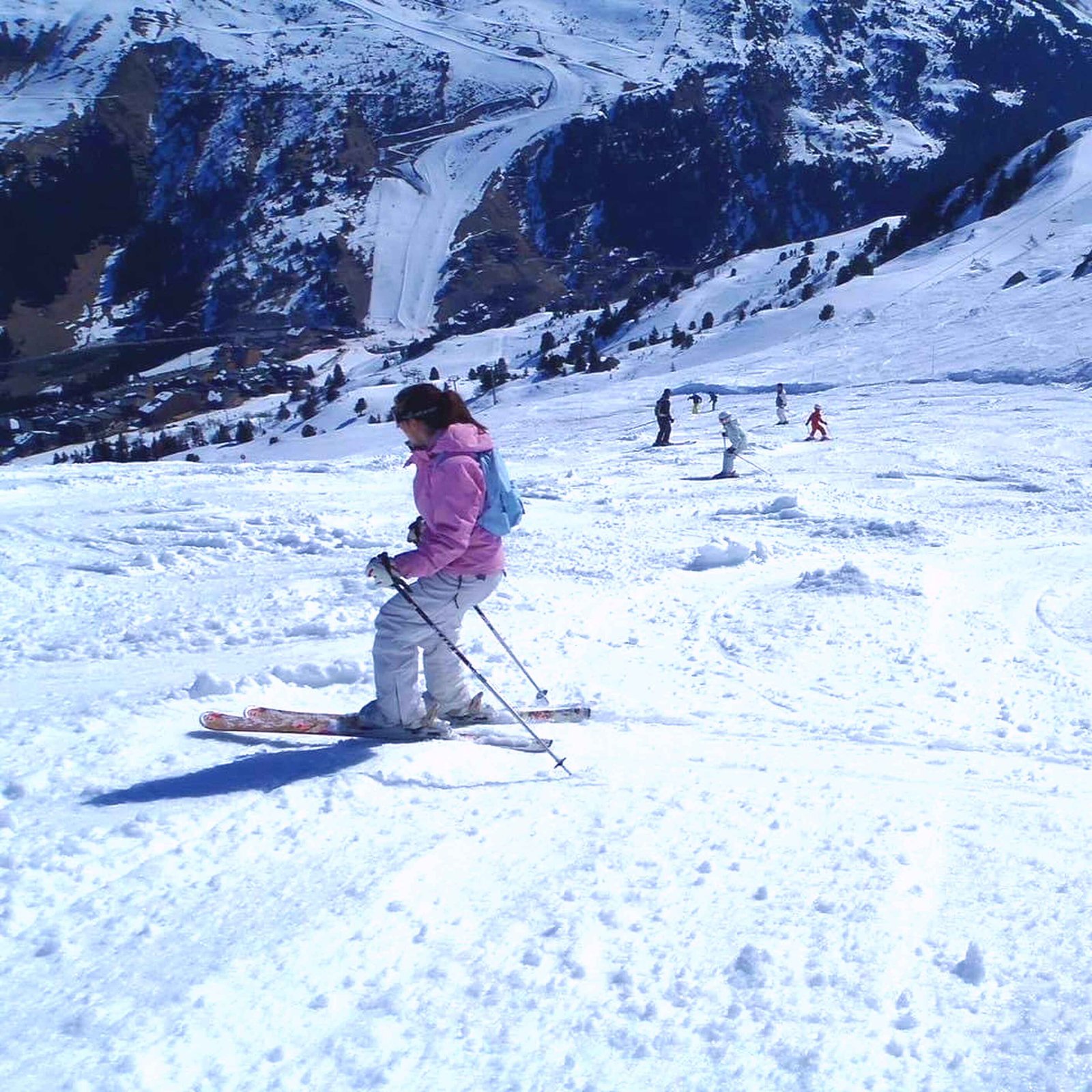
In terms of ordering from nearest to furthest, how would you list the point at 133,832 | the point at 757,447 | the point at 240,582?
the point at 133,832 → the point at 240,582 → the point at 757,447

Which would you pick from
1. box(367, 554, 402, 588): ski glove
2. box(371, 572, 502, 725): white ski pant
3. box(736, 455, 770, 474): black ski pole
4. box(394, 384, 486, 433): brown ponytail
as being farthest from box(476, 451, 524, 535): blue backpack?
box(736, 455, 770, 474): black ski pole

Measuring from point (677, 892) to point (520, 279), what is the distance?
199 metres

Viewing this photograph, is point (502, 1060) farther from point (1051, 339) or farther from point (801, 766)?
point (1051, 339)

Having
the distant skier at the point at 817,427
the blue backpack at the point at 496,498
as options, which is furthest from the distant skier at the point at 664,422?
the blue backpack at the point at 496,498

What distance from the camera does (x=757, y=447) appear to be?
66.2ft

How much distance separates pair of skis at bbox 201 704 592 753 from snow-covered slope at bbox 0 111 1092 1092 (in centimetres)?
9

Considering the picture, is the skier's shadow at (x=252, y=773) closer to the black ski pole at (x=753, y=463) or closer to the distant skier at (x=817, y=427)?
the black ski pole at (x=753, y=463)

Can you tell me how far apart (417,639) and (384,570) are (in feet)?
1.45

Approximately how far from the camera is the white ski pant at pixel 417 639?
4.30 m

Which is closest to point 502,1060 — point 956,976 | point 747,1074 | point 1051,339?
point 747,1074

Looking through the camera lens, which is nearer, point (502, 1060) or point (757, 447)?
point (502, 1060)

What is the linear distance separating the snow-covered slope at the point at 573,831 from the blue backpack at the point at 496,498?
103 centimetres

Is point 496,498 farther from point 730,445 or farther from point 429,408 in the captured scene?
point 730,445

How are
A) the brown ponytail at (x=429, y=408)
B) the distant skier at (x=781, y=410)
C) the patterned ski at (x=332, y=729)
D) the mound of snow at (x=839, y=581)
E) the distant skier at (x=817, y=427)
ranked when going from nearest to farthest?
the brown ponytail at (x=429, y=408), the patterned ski at (x=332, y=729), the mound of snow at (x=839, y=581), the distant skier at (x=817, y=427), the distant skier at (x=781, y=410)
